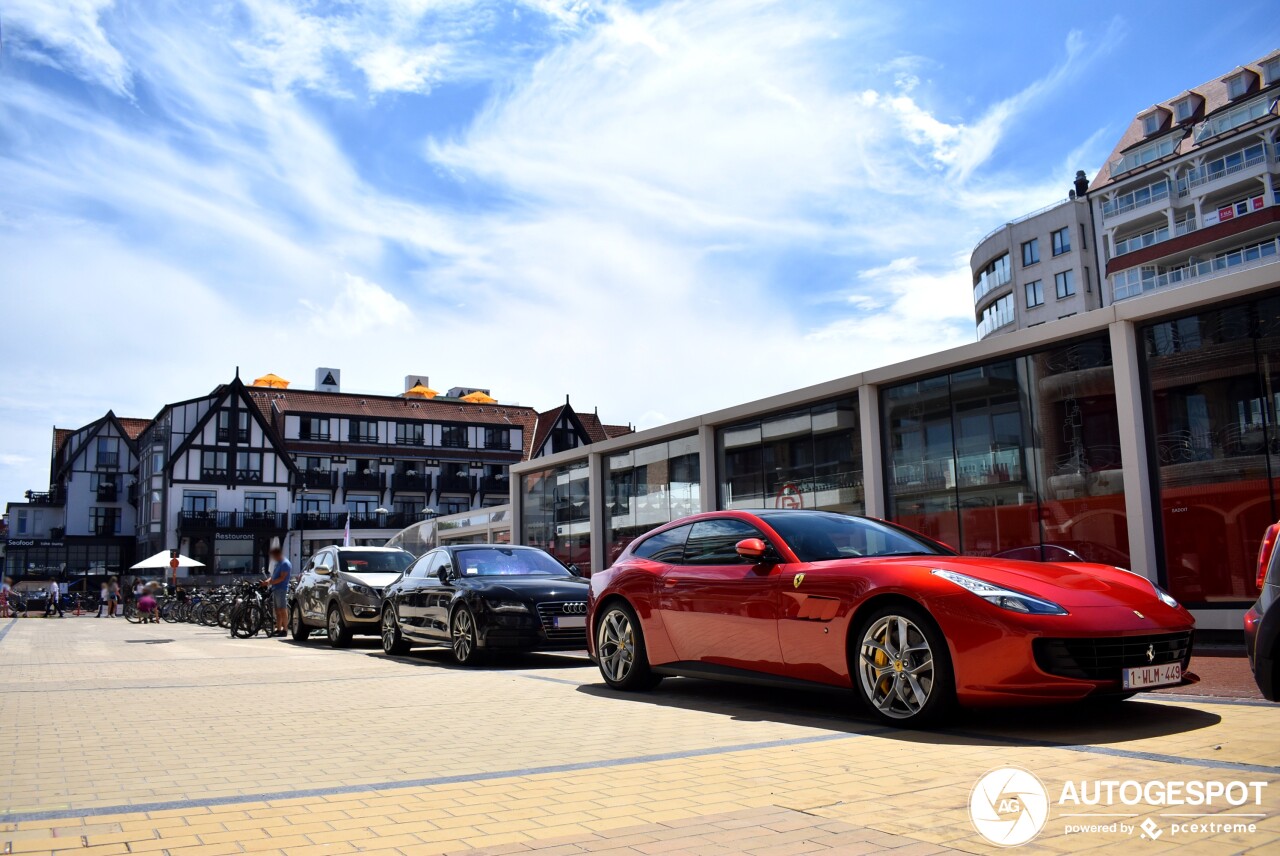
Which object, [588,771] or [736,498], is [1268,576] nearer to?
[588,771]

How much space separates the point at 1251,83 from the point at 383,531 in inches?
2408

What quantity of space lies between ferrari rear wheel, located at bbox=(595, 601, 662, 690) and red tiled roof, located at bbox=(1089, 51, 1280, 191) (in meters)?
60.2

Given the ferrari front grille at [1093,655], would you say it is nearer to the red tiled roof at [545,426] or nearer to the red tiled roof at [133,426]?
the red tiled roof at [545,426]

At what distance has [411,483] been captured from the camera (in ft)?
246

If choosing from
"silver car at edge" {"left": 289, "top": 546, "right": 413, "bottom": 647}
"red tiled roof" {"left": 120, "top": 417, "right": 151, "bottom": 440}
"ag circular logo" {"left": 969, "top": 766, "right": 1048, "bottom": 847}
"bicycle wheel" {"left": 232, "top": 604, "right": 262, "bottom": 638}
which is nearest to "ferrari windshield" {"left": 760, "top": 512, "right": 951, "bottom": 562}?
"ag circular logo" {"left": 969, "top": 766, "right": 1048, "bottom": 847}

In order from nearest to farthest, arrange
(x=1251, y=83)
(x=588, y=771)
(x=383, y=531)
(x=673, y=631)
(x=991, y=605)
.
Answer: (x=588, y=771)
(x=991, y=605)
(x=673, y=631)
(x=1251, y=83)
(x=383, y=531)

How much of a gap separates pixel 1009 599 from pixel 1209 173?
61.5 m

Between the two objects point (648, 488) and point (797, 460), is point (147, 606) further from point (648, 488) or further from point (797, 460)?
point (797, 460)

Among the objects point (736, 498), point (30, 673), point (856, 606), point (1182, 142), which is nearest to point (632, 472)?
point (736, 498)

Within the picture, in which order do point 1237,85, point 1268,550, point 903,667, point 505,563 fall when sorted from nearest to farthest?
point 1268,550 < point 903,667 < point 505,563 < point 1237,85

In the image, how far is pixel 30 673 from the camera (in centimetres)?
1179

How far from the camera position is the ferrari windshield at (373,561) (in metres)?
16.4

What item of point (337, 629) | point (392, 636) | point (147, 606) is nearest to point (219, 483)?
point (147, 606)

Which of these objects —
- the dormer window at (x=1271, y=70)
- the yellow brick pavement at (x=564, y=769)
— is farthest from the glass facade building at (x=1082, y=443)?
the dormer window at (x=1271, y=70)
